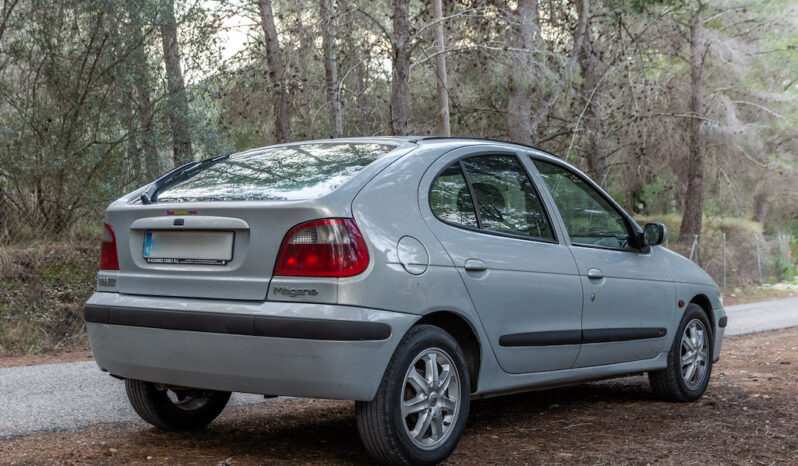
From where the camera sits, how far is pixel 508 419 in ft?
19.3

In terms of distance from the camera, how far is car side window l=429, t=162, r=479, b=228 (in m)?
4.64

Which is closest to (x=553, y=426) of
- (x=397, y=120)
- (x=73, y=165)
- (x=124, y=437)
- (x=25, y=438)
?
(x=124, y=437)

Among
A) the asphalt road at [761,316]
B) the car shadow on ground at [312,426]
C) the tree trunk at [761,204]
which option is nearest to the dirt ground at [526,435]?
the car shadow on ground at [312,426]

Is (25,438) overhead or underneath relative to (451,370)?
underneath

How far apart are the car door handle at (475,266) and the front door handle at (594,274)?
1.13 metres

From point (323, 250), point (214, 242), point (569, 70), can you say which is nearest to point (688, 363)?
point (323, 250)

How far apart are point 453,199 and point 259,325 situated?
1343 millimetres

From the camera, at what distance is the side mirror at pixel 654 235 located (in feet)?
20.5

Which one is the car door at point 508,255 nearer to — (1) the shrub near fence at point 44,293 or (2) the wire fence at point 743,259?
(1) the shrub near fence at point 44,293

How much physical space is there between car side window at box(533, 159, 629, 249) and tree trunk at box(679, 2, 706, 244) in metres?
17.6

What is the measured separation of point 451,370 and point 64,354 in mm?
7326

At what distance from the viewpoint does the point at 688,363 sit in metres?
6.72

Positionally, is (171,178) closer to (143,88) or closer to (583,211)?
(583,211)

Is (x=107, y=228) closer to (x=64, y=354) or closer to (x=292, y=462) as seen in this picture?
(x=292, y=462)
